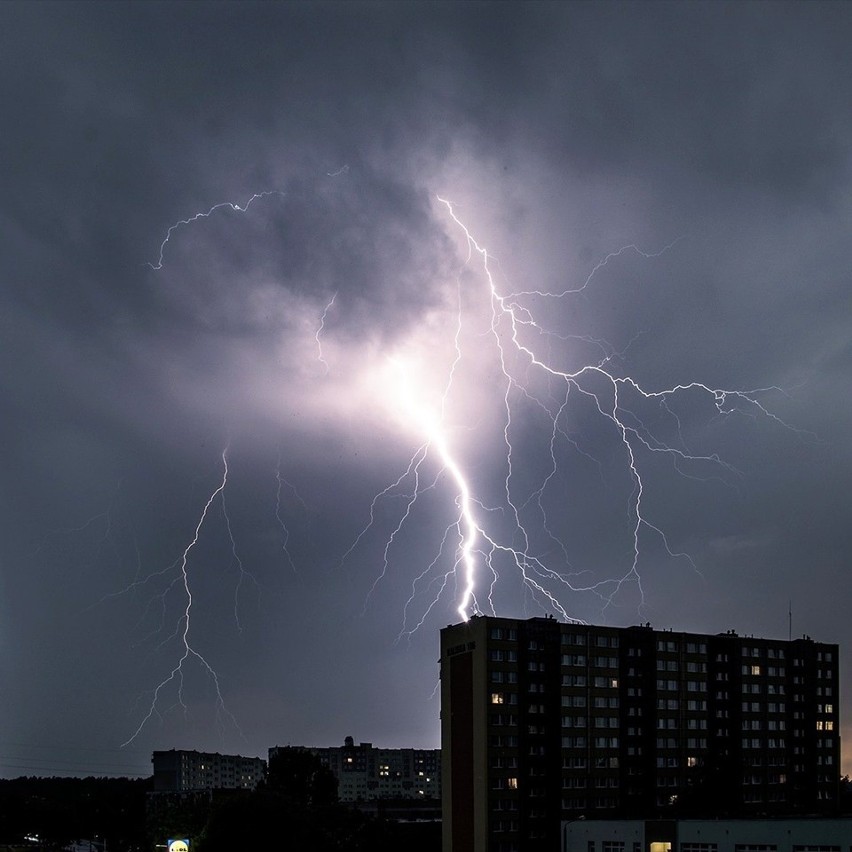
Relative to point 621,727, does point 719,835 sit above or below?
below

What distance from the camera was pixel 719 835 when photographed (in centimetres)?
3569

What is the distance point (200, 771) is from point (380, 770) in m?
27.0

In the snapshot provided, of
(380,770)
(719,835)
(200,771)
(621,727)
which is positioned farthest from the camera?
(380,770)

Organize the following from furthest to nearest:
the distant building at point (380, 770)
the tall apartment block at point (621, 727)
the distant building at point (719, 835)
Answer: the distant building at point (380, 770) → the tall apartment block at point (621, 727) → the distant building at point (719, 835)

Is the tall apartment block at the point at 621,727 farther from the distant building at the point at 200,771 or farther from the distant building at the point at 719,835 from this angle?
the distant building at the point at 200,771

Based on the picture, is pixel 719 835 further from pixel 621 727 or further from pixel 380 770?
pixel 380 770

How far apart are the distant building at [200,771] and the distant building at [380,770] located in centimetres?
774

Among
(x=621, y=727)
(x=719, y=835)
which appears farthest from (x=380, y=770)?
(x=719, y=835)

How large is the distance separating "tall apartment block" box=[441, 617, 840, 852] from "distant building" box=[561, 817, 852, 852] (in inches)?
138

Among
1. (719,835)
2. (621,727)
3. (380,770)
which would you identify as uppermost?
(621,727)

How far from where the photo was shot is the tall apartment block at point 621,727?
49.0 m

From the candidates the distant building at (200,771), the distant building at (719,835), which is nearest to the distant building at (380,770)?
the distant building at (200,771)

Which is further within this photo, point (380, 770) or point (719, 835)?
point (380, 770)

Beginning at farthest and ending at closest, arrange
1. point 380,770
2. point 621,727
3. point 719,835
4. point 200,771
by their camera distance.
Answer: point 380,770
point 200,771
point 621,727
point 719,835
